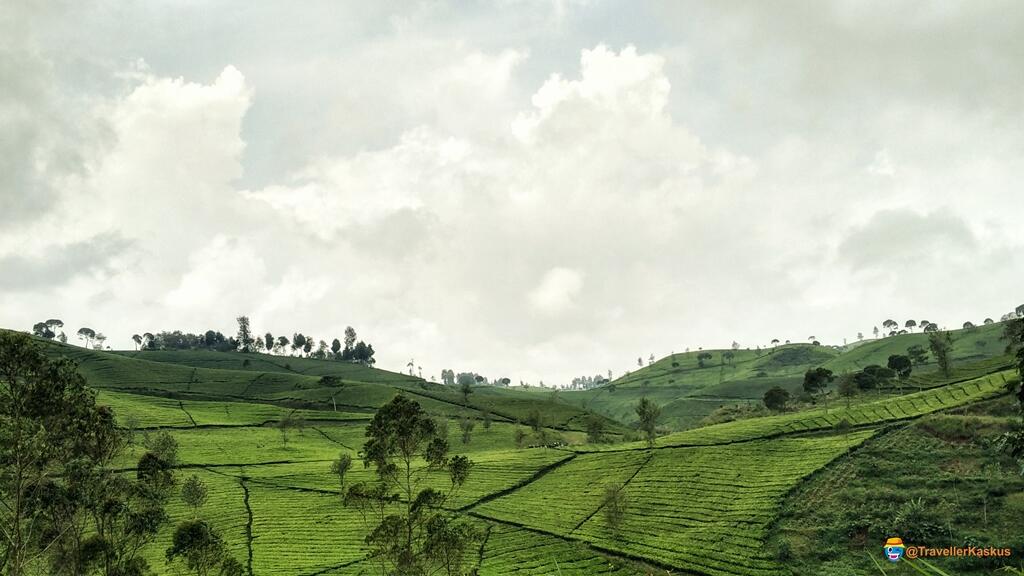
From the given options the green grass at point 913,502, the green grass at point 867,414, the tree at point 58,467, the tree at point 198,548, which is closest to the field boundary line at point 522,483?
the green grass at point 867,414

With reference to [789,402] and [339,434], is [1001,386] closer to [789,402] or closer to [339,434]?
[789,402]

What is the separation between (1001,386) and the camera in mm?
105125

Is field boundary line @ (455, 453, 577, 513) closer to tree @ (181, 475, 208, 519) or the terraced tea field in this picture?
the terraced tea field

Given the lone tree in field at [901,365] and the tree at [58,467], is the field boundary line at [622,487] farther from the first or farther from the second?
the lone tree in field at [901,365]

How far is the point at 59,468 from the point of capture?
42938mm

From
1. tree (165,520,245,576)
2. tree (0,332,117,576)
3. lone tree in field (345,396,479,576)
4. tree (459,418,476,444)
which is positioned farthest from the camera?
tree (459,418,476,444)

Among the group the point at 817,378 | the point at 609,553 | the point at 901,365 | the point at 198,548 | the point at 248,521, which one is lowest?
the point at 609,553

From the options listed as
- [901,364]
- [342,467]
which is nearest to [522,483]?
[342,467]

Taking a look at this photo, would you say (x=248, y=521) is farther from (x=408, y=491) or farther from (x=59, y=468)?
(x=408, y=491)

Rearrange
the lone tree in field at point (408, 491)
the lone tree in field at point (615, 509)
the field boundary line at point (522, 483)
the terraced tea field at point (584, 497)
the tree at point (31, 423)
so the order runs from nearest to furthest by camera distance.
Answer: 1. the tree at point (31, 423)
2. the lone tree in field at point (408, 491)
3. the terraced tea field at point (584, 497)
4. the lone tree in field at point (615, 509)
5. the field boundary line at point (522, 483)

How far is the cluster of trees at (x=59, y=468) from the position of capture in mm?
36812

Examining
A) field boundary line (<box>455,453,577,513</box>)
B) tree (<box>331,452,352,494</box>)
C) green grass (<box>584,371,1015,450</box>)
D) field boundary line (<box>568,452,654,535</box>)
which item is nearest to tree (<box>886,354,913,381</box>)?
green grass (<box>584,371,1015,450</box>)

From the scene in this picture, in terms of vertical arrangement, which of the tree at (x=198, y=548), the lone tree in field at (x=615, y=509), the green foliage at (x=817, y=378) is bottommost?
the lone tree in field at (x=615, y=509)

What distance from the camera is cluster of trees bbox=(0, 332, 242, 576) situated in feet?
121
